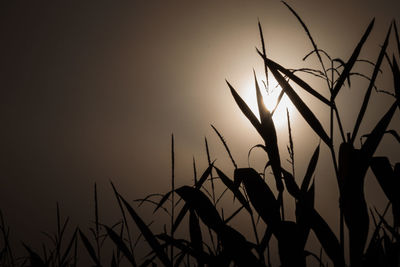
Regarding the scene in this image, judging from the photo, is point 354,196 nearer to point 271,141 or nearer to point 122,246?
point 271,141

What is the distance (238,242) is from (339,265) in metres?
0.22

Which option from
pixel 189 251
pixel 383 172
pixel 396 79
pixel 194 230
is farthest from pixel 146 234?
pixel 396 79

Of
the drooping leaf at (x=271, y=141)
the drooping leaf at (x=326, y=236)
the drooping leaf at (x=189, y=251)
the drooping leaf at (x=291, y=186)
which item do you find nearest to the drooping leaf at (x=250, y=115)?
the drooping leaf at (x=271, y=141)

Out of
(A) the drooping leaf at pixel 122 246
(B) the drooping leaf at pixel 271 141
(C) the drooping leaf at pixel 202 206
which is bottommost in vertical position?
(A) the drooping leaf at pixel 122 246

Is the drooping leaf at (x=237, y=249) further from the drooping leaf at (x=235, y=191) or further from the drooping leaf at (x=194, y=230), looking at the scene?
the drooping leaf at (x=194, y=230)

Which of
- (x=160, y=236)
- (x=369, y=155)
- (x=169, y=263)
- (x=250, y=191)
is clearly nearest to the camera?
(x=369, y=155)

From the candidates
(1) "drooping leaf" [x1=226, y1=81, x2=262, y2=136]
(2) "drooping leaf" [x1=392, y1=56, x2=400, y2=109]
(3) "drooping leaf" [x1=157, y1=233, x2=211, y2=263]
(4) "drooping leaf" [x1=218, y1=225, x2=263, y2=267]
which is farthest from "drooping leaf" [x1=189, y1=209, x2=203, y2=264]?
(2) "drooping leaf" [x1=392, y1=56, x2=400, y2=109]

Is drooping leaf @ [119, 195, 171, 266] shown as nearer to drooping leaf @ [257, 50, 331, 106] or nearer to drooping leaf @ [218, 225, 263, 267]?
drooping leaf @ [218, 225, 263, 267]

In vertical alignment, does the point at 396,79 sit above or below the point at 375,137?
above

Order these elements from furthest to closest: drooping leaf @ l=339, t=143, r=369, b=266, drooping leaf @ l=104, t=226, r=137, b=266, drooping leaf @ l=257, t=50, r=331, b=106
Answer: drooping leaf @ l=104, t=226, r=137, b=266 < drooping leaf @ l=257, t=50, r=331, b=106 < drooping leaf @ l=339, t=143, r=369, b=266

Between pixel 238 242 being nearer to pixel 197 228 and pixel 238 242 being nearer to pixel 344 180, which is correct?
pixel 344 180

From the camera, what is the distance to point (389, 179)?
906mm

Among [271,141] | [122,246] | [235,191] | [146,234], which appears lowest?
[122,246]

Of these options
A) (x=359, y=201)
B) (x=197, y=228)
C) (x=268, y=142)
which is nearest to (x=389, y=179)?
(x=359, y=201)
